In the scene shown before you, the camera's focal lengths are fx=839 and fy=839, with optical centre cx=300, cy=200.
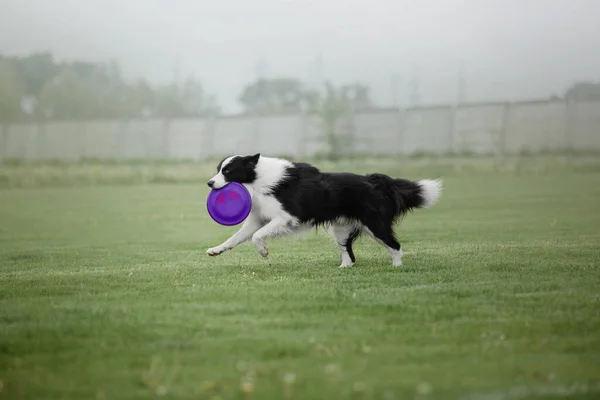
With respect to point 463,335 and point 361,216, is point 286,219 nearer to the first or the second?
point 361,216

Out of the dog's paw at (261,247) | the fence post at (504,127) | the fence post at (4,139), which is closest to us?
the dog's paw at (261,247)

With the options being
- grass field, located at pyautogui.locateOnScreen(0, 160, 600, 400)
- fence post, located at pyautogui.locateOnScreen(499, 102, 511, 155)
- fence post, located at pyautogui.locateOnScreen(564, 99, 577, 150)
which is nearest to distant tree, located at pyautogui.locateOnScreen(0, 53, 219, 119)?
fence post, located at pyautogui.locateOnScreen(499, 102, 511, 155)

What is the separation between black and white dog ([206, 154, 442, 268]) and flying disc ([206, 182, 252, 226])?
0.11 metres

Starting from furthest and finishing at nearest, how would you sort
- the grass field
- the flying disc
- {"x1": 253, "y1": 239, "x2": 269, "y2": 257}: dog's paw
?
the flying disc → {"x1": 253, "y1": 239, "x2": 269, "y2": 257}: dog's paw → the grass field

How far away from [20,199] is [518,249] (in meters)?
18.0

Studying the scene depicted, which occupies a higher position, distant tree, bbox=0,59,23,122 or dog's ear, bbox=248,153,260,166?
distant tree, bbox=0,59,23,122

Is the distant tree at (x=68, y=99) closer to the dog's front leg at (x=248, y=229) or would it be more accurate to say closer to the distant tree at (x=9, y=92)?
the distant tree at (x=9, y=92)

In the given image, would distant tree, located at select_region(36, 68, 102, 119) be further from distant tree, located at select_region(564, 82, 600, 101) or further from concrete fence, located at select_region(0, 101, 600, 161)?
distant tree, located at select_region(564, 82, 600, 101)

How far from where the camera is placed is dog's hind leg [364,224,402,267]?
9.21m

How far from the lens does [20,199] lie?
984 inches

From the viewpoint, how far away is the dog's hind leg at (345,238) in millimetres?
9477

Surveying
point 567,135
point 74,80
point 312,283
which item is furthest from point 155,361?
point 74,80

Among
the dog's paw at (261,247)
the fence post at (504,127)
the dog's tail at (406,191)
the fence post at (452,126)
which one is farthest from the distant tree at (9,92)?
the dog's tail at (406,191)

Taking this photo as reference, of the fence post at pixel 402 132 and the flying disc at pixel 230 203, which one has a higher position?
the fence post at pixel 402 132
